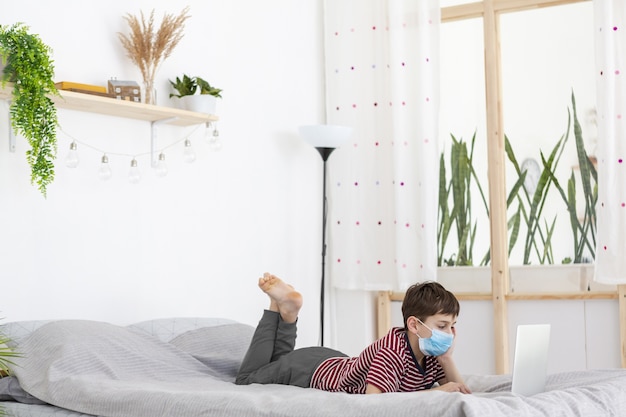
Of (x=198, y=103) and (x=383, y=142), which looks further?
(x=383, y=142)

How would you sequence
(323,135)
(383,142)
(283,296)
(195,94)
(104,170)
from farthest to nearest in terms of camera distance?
(383,142) < (323,135) < (195,94) < (104,170) < (283,296)

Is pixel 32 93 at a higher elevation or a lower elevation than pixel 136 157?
higher

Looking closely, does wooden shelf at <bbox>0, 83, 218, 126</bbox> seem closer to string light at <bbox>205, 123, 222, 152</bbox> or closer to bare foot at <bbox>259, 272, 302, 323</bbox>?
string light at <bbox>205, 123, 222, 152</bbox>

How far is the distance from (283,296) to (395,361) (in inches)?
25.4

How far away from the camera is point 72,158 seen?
2998mm

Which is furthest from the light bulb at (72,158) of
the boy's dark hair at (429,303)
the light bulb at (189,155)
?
the boy's dark hair at (429,303)

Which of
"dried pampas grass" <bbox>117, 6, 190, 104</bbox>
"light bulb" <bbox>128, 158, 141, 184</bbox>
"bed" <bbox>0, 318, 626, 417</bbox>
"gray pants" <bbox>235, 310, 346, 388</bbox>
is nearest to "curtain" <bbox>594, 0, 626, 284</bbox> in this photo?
"bed" <bbox>0, 318, 626, 417</bbox>

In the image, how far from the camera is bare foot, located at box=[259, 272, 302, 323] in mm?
2891

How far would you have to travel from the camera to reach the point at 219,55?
388 cm

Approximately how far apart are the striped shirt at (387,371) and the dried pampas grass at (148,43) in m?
1.42

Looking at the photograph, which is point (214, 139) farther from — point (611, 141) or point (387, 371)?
point (611, 141)

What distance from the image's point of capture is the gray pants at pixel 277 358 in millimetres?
2729

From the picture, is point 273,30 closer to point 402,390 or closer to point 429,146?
point 429,146

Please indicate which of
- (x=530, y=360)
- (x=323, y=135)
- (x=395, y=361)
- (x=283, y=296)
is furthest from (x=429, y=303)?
(x=323, y=135)
